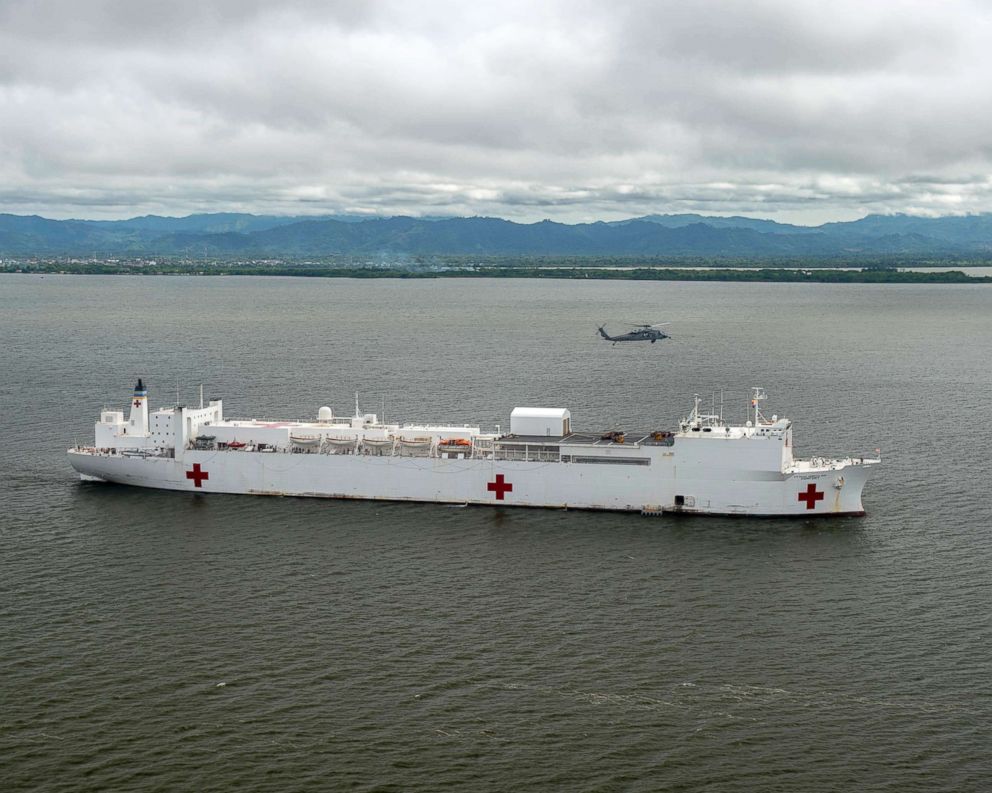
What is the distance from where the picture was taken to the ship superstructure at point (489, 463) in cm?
3322

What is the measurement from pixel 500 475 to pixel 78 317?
84572 mm

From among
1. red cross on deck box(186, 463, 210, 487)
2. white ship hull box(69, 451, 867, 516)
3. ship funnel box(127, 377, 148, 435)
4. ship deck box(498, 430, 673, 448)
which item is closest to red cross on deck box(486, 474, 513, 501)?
Result: white ship hull box(69, 451, 867, 516)

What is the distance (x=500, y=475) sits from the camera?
34.3m

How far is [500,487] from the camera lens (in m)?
34.3

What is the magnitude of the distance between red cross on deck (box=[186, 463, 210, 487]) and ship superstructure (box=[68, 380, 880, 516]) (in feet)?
0.11

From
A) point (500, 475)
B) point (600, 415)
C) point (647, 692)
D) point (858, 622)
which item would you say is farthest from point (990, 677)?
point (600, 415)

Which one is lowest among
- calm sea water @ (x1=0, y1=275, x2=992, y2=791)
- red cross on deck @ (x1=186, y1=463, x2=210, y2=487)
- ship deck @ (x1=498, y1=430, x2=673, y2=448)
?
calm sea water @ (x1=0, y1=275, x2=992, y2=791)

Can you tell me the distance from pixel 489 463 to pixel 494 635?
1075 cm

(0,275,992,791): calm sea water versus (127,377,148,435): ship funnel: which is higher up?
(127,377,148,435): ship funnel

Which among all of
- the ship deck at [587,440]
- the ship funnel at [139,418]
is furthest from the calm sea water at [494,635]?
the ship deck at [587,440]

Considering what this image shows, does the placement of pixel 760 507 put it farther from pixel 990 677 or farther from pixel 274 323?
pixel 274 323

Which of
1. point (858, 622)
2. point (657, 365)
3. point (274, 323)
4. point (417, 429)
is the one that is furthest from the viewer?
point (274, 323)

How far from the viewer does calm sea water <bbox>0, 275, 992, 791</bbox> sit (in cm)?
1900

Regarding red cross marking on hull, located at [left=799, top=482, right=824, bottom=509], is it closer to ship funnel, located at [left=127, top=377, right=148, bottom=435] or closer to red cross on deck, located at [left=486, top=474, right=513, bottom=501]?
red cross on deck, located at [left=486, top=474, right=513, bottom=501]
